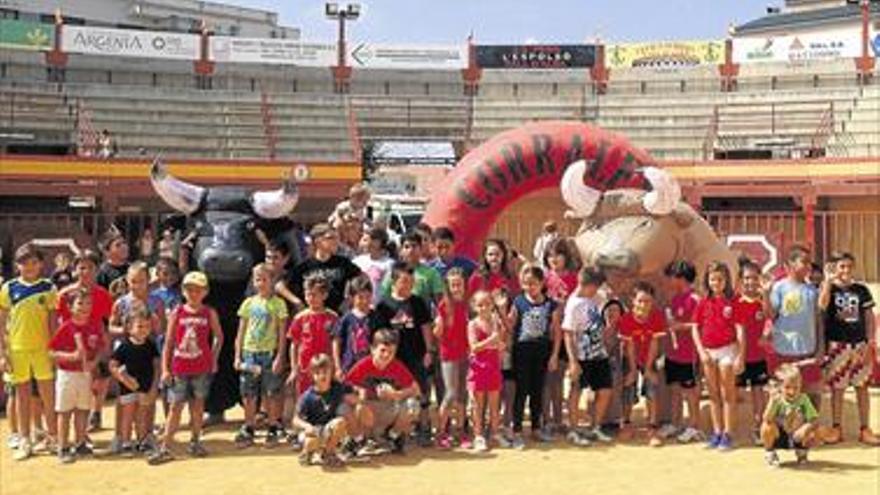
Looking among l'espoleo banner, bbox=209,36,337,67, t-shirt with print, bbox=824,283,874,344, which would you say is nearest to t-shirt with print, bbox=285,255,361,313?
t-shirt with print, bbox=824,283,874,344

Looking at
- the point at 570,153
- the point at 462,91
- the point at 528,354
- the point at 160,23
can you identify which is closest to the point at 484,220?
the point at 570,153

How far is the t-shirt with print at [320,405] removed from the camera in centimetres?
692

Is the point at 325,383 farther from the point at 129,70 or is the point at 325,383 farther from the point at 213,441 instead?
the point at 129,70

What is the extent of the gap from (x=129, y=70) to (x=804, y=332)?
26.5 metres

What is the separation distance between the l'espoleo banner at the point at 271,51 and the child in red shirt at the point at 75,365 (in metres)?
24.7

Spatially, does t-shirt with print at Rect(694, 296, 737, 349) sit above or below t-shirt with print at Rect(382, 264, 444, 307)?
below

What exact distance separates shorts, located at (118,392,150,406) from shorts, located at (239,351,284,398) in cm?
71

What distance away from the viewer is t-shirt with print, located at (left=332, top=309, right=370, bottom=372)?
23.5 feet

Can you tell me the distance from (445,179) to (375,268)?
7.68ft

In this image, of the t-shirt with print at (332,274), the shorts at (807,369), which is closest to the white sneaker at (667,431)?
the shorts at (807,369)

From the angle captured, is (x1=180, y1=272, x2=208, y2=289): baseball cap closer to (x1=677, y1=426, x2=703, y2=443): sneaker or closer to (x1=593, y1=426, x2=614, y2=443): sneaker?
(x1=593, y1=426, x2=614, y2=443): sneaker

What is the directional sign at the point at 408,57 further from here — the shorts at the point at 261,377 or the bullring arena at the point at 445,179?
the shorts at the point at 261,377

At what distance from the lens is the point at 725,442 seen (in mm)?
7363

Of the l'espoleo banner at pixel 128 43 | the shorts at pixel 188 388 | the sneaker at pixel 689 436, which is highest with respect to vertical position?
the l'espoleo banner at pixel 128 43
